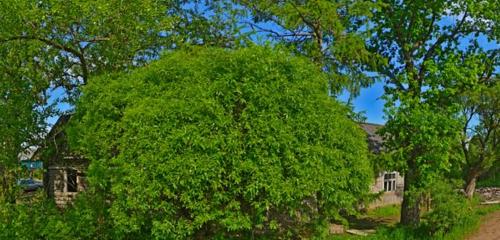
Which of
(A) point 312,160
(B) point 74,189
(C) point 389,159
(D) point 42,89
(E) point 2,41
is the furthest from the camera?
(B) point 74,189

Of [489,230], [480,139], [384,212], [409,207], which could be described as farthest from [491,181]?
[489,230]

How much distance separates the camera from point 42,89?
50.6 feet

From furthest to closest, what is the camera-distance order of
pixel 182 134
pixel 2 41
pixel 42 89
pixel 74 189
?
pixel 74 189
pixel 42 89
pixel 2 41
pixel 182 134

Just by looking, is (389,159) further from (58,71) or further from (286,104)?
(58,71)

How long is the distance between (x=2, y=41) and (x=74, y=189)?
468 inches

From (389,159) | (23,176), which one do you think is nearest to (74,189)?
(23,176)

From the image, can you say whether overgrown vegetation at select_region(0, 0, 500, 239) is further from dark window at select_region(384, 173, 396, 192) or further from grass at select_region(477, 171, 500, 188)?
grass at select_region(477, 171, 500, 188)

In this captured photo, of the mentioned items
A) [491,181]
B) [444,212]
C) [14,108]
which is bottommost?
[444,212]

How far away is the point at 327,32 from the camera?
594 inches

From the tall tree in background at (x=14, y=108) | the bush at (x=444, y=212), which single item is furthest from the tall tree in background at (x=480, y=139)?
the tall tree in background at (x=14, y=108)

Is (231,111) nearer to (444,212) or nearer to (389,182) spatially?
(444,212)

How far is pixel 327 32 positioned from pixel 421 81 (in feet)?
16.5

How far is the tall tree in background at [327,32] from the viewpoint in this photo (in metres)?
14.5

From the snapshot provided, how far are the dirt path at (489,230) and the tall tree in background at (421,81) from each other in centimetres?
204
